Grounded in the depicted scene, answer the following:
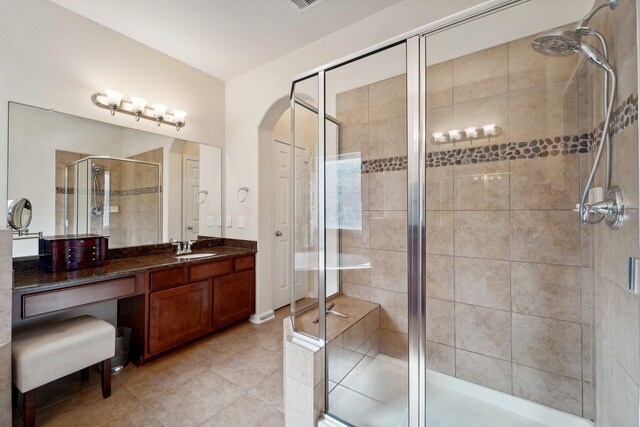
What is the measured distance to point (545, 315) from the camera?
1550 millimetres

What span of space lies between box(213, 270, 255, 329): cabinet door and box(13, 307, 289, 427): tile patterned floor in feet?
1.16

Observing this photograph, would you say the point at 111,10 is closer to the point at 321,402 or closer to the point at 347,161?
the point at 347,161

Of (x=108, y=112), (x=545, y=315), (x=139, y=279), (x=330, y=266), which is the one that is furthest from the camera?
(x=108, y=112)

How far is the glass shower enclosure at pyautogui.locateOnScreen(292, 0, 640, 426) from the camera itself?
1.35m

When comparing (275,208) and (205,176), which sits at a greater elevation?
(205,176)

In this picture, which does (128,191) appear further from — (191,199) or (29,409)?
(29,409)

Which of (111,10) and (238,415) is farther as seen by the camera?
(111,10)

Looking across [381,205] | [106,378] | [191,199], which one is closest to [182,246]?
[191,199]

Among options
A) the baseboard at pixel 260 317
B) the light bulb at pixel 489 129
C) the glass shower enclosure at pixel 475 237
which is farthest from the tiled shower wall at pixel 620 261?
the baseboard at pixel 260 317

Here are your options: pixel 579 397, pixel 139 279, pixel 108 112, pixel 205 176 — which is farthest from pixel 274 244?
pixel 579 397

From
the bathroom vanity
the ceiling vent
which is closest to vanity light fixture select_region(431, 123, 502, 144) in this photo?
the ceiling vent

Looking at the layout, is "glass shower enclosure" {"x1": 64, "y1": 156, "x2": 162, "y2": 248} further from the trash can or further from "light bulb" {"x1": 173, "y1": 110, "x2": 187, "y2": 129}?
the trash can

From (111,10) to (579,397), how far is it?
4.28 m

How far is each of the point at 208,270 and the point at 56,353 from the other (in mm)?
1146
